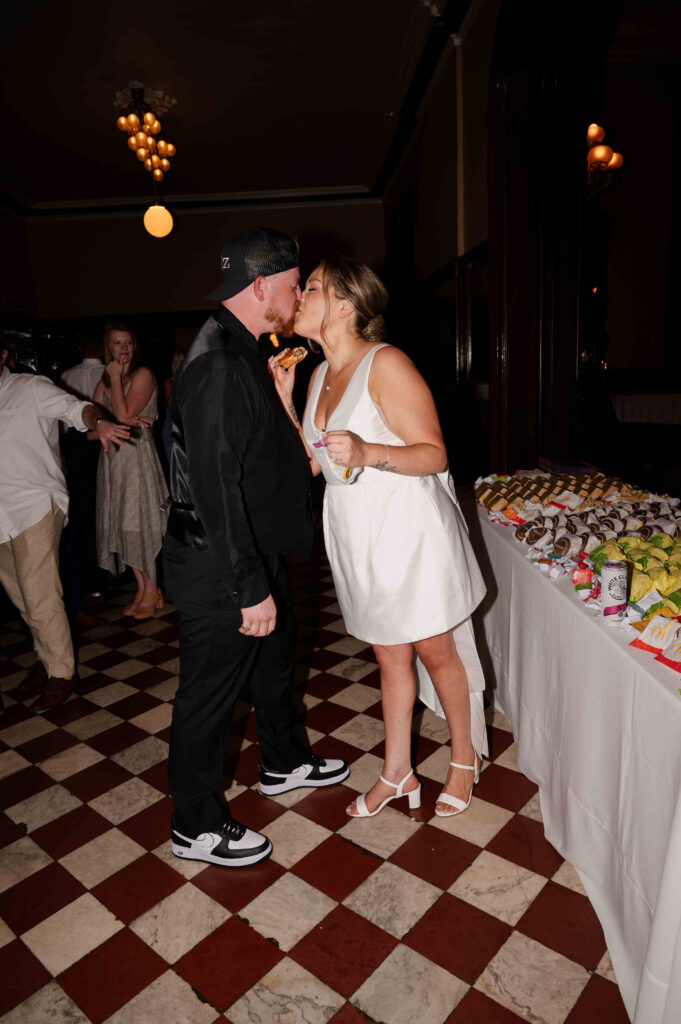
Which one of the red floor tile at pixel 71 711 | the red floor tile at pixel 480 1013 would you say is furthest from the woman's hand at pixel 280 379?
the red floor tile at pixel 71 711

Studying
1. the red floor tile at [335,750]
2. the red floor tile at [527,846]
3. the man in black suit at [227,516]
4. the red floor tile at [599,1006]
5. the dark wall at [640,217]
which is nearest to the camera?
the red floor tile at [599,1006]

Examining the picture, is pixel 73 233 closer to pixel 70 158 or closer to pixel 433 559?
pixel 70 158

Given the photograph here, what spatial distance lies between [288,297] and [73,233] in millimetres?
8432

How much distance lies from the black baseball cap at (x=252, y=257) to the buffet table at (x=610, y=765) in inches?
49.8

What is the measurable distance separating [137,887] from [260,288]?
1781 mm

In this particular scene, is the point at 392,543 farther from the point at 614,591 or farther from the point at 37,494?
the point at 37,494

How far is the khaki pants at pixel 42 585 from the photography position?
2.87 meters

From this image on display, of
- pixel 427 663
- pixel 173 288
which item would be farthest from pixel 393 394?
pixel 173 288

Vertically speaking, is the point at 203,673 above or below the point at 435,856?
above

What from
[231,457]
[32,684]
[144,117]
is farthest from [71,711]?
[144,117]

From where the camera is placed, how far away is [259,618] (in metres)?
1.66

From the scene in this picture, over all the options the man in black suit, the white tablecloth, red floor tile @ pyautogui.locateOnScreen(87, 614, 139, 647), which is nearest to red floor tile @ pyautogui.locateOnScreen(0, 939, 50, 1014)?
the man in black suit

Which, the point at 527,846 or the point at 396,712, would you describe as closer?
the point at 527,846

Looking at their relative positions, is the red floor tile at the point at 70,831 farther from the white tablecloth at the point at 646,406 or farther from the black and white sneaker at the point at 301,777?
the white tablecloth at the point at 646,406
